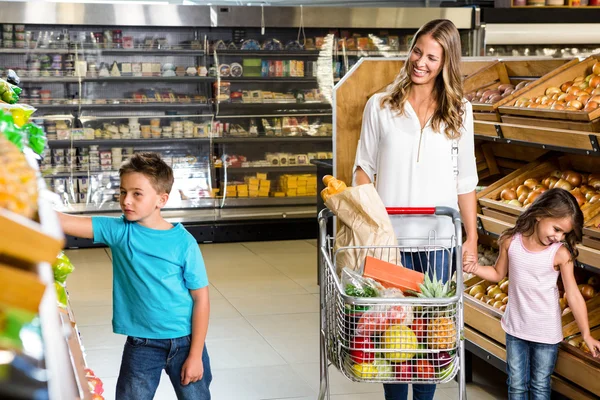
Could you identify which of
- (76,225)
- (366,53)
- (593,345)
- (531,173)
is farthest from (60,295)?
(366,53)

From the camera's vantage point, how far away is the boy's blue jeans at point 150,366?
2.34m

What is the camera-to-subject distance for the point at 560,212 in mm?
3004

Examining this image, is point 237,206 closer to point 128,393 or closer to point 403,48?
point 403,48

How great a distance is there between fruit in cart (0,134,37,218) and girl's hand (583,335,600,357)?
269cm

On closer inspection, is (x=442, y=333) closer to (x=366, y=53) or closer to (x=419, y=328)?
(x=419, y=328)

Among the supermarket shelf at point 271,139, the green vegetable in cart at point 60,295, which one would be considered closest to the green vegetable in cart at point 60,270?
the green vegetable in cart at point 60,295

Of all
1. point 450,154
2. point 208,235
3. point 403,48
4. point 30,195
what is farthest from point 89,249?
point 30,195

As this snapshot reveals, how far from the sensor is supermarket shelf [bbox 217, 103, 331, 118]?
829 centimetres

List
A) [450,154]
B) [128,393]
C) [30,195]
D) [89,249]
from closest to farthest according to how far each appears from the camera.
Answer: [30,195] < [128,393] < [450,154] < [89,249]

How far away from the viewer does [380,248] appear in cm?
266

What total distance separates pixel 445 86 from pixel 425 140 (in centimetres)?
20

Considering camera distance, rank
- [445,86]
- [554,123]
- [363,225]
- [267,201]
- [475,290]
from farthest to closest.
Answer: [267,201] < [475,290] < [554,123] < [445,86] < [363,225]

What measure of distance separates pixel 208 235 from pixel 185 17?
226cm

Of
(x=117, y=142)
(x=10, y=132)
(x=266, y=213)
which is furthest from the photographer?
(x=266, y=213)
